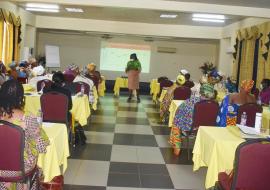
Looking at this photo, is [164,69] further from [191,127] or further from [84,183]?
[84,183]

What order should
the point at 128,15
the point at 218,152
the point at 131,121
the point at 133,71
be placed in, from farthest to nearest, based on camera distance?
the point at 133,71
the point at 128,15
the point at 131,121
the point at 218,152

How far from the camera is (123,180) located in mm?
4289

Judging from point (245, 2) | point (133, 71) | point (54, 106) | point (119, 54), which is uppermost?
point (245, 2)

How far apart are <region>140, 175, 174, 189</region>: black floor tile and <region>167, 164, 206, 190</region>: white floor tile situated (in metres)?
0.07

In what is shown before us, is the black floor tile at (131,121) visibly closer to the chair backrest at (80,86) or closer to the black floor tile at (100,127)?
the black floor tile at (100,127)

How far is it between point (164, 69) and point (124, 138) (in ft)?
29.8

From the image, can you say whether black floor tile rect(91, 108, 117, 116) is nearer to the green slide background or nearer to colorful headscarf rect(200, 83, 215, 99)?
colorful headscarf rect(200, 83, 215, 99)

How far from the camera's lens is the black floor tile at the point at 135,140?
242 inches

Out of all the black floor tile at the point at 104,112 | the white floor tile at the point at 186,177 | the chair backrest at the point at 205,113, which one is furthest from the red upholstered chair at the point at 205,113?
the black floor tile at the point at 104,112

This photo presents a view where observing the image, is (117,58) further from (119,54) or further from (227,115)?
(227,115)

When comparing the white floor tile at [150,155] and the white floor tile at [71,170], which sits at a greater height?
the white floor tile at [71,170]

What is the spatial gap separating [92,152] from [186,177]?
1.53 m

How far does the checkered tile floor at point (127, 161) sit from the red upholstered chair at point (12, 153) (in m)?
1.19

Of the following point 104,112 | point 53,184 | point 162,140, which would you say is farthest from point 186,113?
point 104,112
